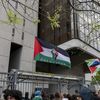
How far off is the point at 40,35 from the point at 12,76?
879 inches

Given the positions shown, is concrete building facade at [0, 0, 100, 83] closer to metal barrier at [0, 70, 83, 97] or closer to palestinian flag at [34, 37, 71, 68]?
palestinian flag at [34, 37, 71, 68]

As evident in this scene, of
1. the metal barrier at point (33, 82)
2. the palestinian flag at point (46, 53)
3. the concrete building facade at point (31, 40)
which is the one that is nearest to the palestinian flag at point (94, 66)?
the metal barrier at point (33, 82)

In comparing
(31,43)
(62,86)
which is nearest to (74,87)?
(62,86)

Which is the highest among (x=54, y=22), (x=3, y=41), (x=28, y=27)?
(x=28, y=27)

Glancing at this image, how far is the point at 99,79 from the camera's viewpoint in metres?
15.6

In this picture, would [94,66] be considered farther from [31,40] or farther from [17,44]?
[31,40]

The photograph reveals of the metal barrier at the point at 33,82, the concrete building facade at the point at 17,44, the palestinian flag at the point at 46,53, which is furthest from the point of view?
the concrete building facade at the point at 17,44

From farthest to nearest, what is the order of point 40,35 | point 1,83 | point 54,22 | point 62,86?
point 40,35 < point 62,86 < point 1,83 < point 54,22

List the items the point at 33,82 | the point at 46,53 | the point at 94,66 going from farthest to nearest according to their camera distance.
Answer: the point at 46,53 → the point at 94,66 → the point at 33,82

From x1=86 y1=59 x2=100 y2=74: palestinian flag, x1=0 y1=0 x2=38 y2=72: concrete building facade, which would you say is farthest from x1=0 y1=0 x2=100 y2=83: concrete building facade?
x1=86 y1=59 x2=100 y2=74: palestinian flag

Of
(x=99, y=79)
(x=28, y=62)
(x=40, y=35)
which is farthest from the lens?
(x=40, y=35)

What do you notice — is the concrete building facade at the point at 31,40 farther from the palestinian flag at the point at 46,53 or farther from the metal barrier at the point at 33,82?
the metal barrier at the point at 33,82

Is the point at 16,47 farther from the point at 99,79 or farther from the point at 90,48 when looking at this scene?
the point at 99,79

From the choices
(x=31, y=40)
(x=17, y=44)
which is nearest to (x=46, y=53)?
(x=17, y=44)
